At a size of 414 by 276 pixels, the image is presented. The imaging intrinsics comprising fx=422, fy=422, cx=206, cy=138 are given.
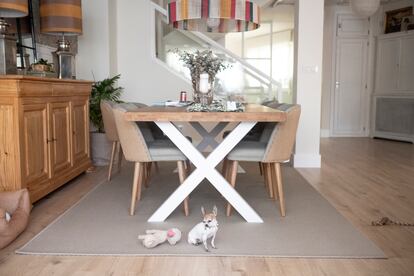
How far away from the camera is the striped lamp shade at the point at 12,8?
122 inches

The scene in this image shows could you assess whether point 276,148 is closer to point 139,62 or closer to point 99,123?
point 99,123

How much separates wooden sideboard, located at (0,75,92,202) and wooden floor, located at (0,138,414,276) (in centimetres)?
22

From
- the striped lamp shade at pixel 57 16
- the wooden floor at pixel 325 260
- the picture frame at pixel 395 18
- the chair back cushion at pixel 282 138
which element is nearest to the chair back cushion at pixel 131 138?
the wooden floor at pixel 325 260

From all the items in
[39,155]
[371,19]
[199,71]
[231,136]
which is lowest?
[39,155]

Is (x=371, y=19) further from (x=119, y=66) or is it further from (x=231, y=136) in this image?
(x=231, y=136)

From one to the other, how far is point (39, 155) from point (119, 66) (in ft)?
9.93

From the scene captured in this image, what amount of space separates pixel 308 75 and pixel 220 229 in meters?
2.97

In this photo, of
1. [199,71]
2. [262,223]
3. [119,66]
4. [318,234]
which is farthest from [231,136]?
[119,66]

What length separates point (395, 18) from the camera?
8234 mm

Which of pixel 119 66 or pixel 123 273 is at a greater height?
pixel 119 66

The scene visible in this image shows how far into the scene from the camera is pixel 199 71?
12.6 feet

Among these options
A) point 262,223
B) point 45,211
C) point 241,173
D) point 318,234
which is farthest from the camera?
point 241,173

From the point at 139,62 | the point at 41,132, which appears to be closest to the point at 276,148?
the point at 41,132

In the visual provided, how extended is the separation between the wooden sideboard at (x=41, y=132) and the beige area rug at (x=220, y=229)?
14.9 inches
